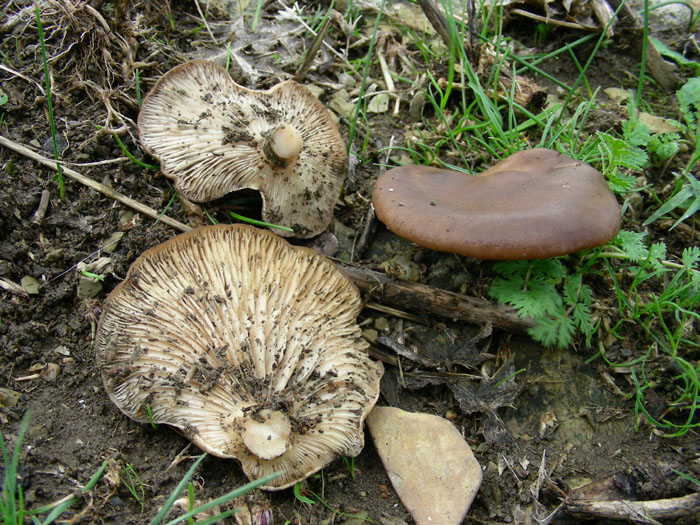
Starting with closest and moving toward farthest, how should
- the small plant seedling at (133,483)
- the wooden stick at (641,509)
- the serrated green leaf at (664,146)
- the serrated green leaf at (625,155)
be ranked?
the small plant seedling at (133,483)
the wooden stick at (641,509)
the serrated green leaf at (625,155)
the serrated green leaf at (664,146)

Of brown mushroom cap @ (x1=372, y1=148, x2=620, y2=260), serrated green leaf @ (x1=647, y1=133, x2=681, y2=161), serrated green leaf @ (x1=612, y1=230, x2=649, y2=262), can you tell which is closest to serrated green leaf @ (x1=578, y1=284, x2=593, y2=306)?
serrated green leaf @ (x1=612, y1=230, x2=649, y2=262)

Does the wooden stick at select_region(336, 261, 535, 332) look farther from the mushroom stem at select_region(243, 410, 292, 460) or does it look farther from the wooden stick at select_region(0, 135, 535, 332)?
the mushroom stem at select_region(243, 410, 292, 460)

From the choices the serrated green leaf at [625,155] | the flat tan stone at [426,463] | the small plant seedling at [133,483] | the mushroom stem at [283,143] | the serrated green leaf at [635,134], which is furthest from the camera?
the serrated green leaf at [635,134]

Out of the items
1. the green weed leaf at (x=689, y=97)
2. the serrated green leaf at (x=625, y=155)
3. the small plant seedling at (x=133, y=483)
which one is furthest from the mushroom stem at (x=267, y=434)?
the green weed leaf at (x=689, y=97)

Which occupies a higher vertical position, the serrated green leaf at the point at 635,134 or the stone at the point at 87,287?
the serrated green leaf at the point at 635,134

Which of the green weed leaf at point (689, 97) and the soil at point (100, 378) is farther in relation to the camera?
the green weed leaf at point (689, 97)

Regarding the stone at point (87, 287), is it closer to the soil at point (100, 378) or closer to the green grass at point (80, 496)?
the soil at point (100, 378)

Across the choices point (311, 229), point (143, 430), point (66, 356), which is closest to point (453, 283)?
point (311, 229)
